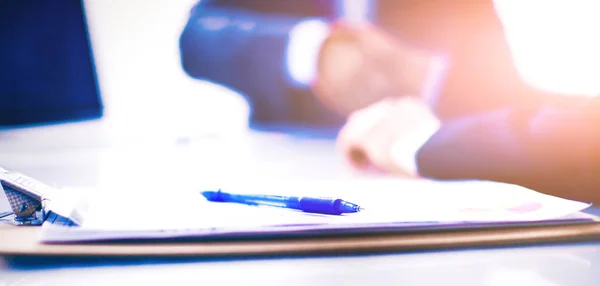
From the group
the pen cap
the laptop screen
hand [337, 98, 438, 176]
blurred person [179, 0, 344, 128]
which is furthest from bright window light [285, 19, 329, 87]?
the pen cap

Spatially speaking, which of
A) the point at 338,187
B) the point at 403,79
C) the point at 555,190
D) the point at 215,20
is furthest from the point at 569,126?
the point at 215,20

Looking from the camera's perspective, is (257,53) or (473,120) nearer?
(473,120)

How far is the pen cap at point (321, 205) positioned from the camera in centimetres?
33

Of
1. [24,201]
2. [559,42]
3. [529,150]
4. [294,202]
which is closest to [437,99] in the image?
[559,42]

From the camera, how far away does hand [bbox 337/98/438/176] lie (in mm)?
505

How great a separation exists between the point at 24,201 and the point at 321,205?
0.23m

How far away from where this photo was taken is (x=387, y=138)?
1.82 feet

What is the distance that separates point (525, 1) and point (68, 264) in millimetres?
583

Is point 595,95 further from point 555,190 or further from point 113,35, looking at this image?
point 113,35

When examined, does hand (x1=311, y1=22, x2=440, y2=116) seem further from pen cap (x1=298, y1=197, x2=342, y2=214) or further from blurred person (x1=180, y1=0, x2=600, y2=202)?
pen cap (x1=298, y1=197, x2=342, y2=214)

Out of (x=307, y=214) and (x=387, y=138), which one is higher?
(x=387, y=138)

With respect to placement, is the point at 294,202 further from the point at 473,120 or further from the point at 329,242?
the point at 473,120

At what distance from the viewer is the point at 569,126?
1.34 ft

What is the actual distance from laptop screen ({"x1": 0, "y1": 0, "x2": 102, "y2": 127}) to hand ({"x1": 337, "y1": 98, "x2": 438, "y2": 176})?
1.06 ft
